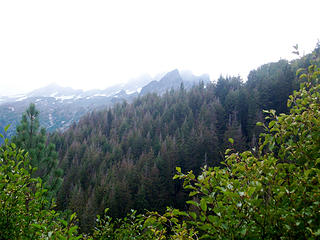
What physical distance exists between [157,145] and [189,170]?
18.7 metres

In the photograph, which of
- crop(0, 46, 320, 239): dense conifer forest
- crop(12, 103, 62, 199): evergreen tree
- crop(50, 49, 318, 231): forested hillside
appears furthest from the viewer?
crop(50, 49, 318, 231): forested hillside

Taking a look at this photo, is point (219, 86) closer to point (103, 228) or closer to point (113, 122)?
point (113, 122)

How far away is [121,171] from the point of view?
151 ft

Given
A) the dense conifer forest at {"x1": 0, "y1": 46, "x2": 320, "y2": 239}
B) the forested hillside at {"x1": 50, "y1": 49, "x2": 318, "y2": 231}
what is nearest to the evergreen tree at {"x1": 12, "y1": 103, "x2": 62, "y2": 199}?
the dense conifer forest at {"x1": 0, "y1": 46, "x2": 320, "y2": 239}

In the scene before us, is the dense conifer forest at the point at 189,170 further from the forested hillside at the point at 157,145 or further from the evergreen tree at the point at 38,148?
the forested hillside at the point at 157,145

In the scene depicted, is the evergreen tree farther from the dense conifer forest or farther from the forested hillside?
the forested hillside

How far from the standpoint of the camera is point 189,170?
4325cm

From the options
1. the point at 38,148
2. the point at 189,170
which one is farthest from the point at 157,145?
the point at 38,148

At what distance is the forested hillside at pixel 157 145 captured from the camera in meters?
35.0

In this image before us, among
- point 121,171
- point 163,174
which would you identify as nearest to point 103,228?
point 163,174

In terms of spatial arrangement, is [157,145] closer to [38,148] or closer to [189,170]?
[189,170]

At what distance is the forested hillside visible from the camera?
115 feet

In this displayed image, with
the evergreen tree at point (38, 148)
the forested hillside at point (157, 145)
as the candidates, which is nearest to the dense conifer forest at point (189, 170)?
the evergreen tree at point (38, 148)

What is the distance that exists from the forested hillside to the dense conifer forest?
0.28 meters
